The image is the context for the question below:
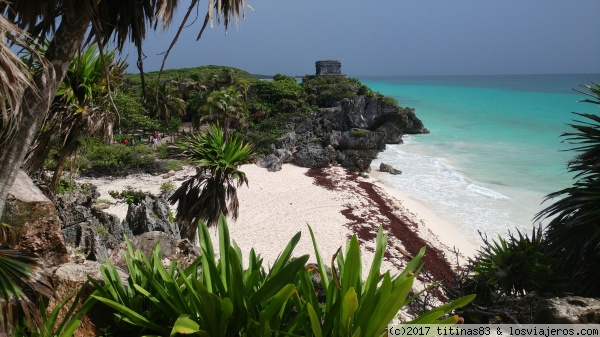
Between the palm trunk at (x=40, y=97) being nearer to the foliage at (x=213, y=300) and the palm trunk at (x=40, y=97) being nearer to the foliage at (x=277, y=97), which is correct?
the foliage at (x=213, y=300)

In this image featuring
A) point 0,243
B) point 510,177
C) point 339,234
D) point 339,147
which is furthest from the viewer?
point 339,147

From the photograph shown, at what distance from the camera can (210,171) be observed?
1008cm

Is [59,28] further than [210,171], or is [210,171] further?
[210,171]

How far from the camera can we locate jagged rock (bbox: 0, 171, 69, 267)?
346cm

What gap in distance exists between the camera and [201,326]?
2389mm

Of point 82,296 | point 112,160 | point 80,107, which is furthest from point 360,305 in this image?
point 112,160

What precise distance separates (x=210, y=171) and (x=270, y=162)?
1637 cm

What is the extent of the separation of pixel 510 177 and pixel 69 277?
3236cm

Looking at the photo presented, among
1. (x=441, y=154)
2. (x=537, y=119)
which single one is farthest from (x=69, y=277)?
(x=537, y=119)

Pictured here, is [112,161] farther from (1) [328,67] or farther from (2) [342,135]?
(1) [328,67]

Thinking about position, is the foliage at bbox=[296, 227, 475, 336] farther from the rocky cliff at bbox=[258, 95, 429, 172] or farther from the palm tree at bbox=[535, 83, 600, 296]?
the rocky cliff at bbox=[258, 95, 429, 172]

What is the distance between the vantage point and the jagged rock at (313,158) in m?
28.2

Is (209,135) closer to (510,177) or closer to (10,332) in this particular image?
(10,332)

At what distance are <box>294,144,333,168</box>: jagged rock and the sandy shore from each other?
7.83 ft
